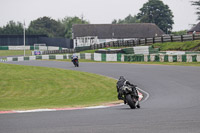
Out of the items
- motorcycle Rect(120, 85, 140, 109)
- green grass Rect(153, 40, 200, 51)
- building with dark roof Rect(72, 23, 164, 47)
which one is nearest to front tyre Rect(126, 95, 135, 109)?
motorcycle Rect(120, 85, 140, 109)

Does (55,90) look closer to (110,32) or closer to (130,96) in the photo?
(130,96)

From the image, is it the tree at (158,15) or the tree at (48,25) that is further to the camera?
the tree at (48,25)

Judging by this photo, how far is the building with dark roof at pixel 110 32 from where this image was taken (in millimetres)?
103250

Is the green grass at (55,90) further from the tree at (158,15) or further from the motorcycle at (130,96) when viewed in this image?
the tree at (158,15)

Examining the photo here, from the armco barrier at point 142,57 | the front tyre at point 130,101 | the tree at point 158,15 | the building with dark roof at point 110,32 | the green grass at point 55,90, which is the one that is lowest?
the green grass at point 55,90

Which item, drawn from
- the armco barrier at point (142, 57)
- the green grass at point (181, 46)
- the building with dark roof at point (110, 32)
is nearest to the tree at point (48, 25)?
the building with dark roof at point (110, 32)

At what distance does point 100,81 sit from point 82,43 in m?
78.2

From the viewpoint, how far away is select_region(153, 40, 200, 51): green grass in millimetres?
42156

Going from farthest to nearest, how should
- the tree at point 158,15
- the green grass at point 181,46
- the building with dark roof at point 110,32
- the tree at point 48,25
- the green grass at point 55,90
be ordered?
the tree at point 48,25 → the tree at point 158,15 → the building with dark roof at point 110,32 → the green grass at point 181,46 → the green grass at point 55,90

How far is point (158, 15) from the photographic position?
Result: 119375 mm

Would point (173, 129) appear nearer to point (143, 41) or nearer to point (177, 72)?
point (177, 72)

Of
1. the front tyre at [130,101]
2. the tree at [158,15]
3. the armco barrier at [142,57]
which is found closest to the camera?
the front tyre at [130,101]

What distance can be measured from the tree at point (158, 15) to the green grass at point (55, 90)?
92171mm

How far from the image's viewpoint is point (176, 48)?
145ft
